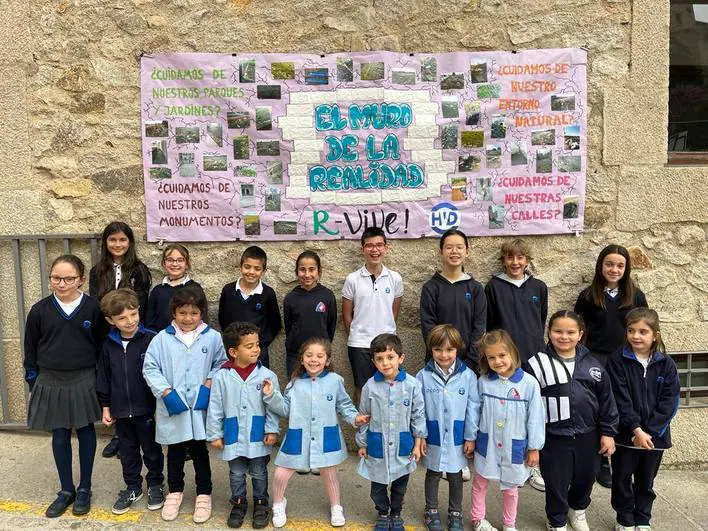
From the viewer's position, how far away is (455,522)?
3129 millimetres

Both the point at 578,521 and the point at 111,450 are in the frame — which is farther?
the point at 111,450

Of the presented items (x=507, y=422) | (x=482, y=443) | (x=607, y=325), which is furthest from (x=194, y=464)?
(x=607, y=325)

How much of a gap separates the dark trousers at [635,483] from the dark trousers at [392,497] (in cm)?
118

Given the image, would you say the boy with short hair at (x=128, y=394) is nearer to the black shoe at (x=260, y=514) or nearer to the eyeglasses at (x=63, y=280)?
the eyeglasses at (x=63, y=280)

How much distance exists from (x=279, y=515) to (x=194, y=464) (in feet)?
1.86

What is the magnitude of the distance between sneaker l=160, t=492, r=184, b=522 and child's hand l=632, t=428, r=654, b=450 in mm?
2540

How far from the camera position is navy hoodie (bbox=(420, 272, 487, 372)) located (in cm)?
371

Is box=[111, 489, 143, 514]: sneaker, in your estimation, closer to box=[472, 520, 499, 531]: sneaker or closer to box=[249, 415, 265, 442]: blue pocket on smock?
box=[249, 415, 265, 442]: blue pocket on smock

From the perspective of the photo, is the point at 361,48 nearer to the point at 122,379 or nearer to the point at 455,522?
the point at 122,379

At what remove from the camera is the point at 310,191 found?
13.7ft

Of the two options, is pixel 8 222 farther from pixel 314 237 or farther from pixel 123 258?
pixel 314 237

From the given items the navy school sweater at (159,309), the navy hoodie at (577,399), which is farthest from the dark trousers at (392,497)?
the navy school sweater at (159,309)

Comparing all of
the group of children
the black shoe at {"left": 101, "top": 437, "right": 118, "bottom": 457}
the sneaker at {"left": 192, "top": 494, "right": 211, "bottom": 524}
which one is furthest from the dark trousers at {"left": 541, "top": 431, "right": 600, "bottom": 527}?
the black shoe at {"left": 101, "top": 437, "right": 118, "bottom": 457}

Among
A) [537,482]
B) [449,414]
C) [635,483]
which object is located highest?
[449,414]
